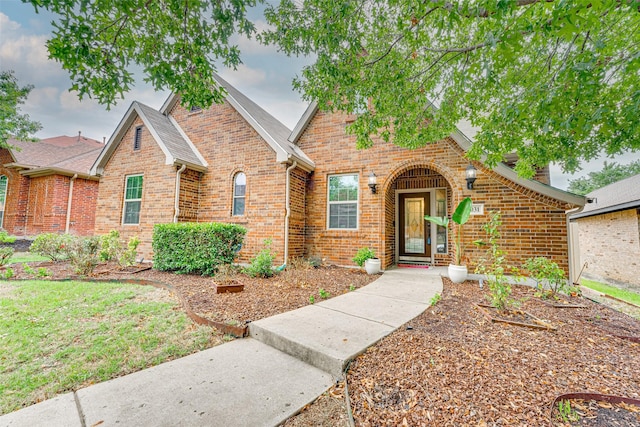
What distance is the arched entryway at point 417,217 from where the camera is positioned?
29.0 feet

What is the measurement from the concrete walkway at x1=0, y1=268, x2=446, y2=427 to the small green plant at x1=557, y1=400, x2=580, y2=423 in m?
1.59

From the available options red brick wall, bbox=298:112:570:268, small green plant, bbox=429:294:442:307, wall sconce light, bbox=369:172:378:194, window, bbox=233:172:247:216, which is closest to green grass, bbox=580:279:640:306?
red brick wall, bbox=298:112:570:268

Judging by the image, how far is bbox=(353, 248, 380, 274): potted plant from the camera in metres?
7.51

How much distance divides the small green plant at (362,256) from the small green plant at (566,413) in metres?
5.73

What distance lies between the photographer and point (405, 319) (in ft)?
12.5

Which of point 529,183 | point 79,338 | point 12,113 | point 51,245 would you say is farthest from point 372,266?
point 12,113

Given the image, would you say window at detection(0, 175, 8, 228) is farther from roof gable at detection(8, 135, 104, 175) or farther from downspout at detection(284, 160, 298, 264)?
downspout at detection(284, 160, 298, 264)

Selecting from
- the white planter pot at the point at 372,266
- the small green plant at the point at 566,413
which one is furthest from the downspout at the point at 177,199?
the small green plant at the point at 566,413

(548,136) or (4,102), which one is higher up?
(4,102)

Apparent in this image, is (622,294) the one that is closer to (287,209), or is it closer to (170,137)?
(287,209)

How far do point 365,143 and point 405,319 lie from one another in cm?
416

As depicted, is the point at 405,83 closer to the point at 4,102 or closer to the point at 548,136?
the point at 548,136

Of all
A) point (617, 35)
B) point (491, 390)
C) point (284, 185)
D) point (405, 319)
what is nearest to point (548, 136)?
point (617, 35)

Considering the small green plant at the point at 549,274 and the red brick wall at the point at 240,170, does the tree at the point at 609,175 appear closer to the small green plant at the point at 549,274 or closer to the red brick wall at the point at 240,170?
the small green plant at the point at 549,274
